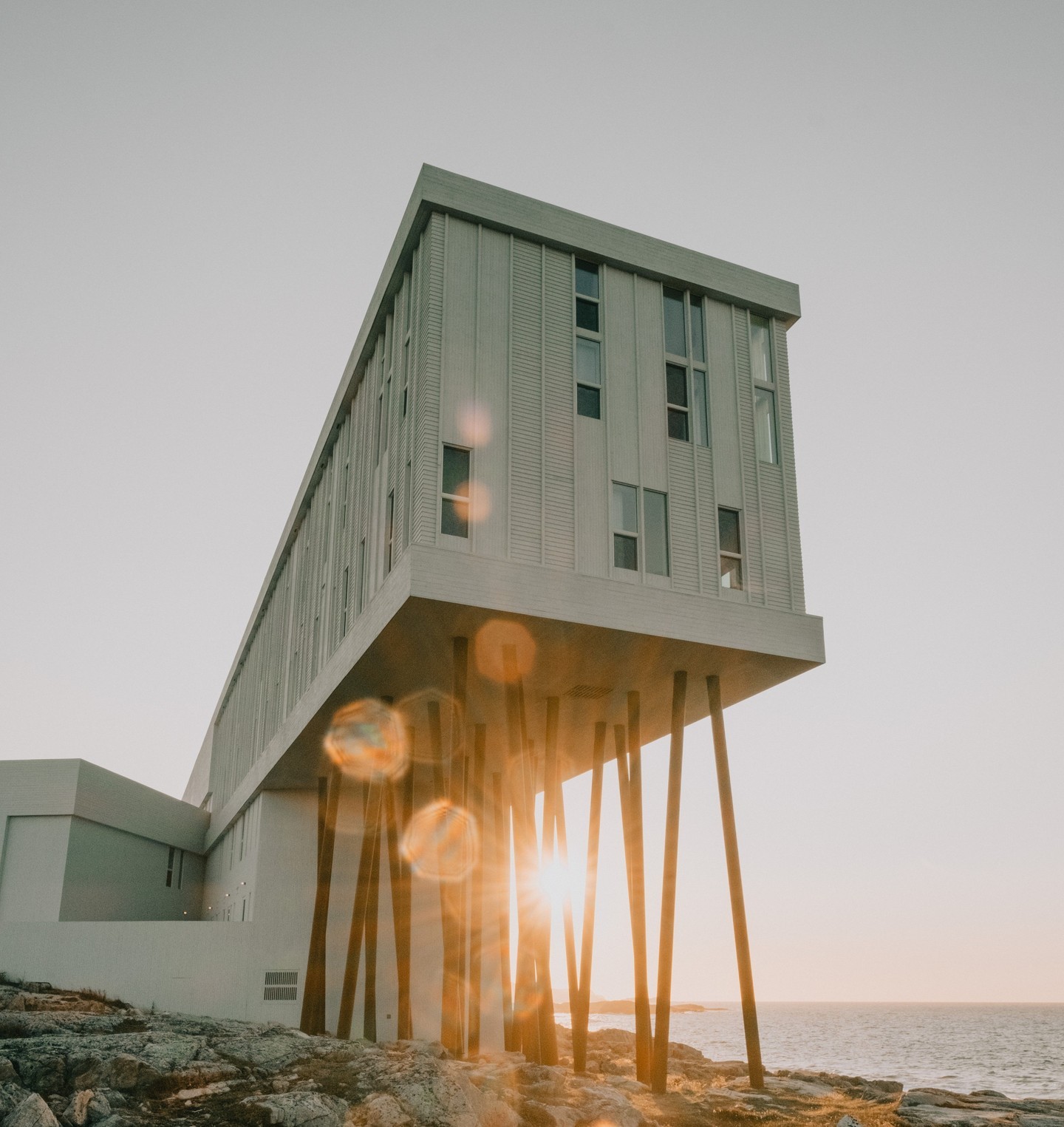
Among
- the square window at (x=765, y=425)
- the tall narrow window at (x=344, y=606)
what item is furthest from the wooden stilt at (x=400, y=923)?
the square window at (x=765, y=425)

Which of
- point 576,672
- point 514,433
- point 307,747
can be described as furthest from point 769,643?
point 307,747

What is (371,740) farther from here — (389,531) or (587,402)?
(587,402)

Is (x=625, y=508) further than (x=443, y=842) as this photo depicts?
No

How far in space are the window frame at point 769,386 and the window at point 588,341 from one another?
3.94 m

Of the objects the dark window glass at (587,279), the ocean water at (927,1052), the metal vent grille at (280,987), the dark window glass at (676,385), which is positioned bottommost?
the ocean water at (927,1052)

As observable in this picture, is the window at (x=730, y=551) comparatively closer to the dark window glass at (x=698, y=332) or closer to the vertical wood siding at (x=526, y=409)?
the dark window glass at (x=698, y=332)

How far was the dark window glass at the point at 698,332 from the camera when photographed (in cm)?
2408

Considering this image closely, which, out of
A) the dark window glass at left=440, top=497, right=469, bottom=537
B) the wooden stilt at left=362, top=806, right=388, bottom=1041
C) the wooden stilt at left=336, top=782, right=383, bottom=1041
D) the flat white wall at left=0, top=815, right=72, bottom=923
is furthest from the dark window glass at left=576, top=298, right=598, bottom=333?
the flat white wall at left=0, top=815, right=72, bottom=923

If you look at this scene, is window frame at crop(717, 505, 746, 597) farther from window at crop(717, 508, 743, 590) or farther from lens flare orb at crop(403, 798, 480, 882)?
lens flare orb at crop(403, 798, 480, 882)

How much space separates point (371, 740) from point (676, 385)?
11195 mm

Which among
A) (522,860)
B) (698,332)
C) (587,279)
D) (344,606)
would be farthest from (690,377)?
(522,860)

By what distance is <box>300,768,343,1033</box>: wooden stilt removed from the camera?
2555cm

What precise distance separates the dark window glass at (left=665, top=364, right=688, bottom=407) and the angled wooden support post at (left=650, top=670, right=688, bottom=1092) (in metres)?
5.94

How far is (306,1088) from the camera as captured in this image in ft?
47.5
